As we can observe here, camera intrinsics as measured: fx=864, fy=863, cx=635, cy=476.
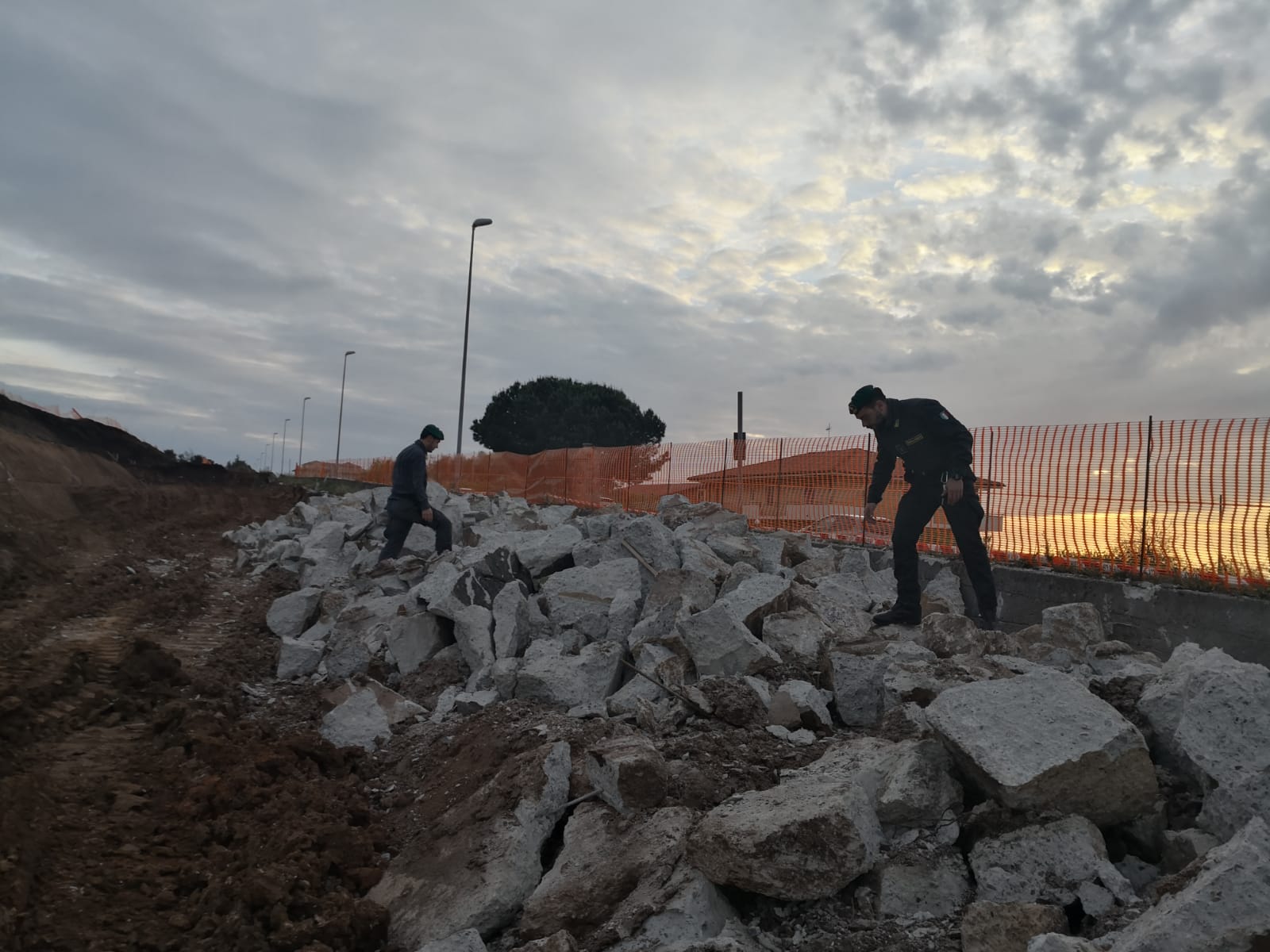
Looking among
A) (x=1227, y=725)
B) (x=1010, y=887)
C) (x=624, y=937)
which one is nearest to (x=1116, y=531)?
(x=1227, y=725)

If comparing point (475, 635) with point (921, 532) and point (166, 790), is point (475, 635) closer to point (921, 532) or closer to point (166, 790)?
point (166, 790)

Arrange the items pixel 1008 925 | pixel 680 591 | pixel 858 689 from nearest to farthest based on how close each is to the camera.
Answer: pixel 1008 925 < pixel 858 689 < pixel 680 591

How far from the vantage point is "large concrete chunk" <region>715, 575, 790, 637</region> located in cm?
532

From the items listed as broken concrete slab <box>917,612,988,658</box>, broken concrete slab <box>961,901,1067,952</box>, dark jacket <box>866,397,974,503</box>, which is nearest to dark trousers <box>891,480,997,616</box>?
dark jacket <box>866,397,974,503</box>

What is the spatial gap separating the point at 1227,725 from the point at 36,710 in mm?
6377

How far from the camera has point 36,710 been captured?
5.45 metres

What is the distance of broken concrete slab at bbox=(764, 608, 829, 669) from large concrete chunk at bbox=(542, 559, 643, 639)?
1.41 meters

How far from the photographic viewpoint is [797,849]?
287cm

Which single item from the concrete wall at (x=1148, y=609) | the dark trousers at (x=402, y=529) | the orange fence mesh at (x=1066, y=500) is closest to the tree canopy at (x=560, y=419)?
the orange fence mesh at (x=1066, y=500)

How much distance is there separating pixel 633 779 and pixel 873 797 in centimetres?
96

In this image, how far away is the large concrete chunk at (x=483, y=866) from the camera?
133 inches

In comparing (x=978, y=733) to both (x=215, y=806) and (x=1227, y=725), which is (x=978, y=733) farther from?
(x=215, y=806)

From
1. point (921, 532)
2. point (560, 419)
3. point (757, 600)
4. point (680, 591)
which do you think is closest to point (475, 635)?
point (680, 591)

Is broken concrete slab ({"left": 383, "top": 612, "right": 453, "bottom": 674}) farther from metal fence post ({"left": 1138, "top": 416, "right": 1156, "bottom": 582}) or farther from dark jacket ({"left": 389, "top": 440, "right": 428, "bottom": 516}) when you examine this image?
metal fence post ({"left": 1138, "top": 416, "right": 1156, "bottom": 582})
